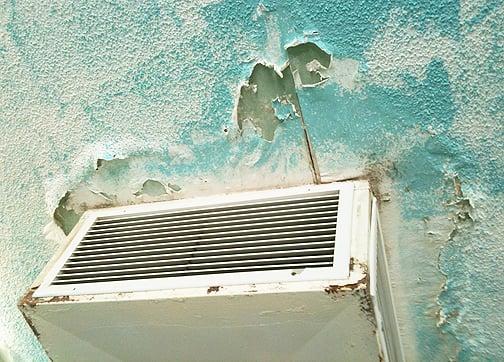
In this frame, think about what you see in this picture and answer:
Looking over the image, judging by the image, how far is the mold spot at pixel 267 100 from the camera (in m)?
0.99

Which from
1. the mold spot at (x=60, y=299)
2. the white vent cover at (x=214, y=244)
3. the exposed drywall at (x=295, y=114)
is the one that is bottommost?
the mold spot at (x=60, y=299)

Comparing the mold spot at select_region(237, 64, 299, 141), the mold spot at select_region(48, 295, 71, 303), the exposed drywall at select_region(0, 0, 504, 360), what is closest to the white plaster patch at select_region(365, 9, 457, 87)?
the exposed drywall at select_region(0, 0, 504, 360)

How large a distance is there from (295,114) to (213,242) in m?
0.31

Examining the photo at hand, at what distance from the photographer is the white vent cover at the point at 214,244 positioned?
0.89 meters

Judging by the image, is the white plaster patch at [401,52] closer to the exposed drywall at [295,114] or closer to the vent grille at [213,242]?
the exposed drywall at [295,114]

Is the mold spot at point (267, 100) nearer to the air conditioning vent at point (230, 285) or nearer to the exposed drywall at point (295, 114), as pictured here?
the exposed drywall at point (295, 114)

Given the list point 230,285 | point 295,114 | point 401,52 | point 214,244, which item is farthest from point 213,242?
point 401,52

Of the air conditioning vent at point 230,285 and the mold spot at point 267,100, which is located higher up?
the mold spot at point 267,100

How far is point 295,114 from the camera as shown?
3.33ft

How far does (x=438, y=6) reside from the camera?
33.1 inches

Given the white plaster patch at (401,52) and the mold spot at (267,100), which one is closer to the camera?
the white plaster patch at (401,52)

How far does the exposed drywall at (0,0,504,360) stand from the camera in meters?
0.90

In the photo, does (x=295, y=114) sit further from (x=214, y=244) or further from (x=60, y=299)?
(x=60, y=299)

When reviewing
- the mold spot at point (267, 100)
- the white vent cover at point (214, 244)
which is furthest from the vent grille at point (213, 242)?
the mold spot at point (267, 100)
